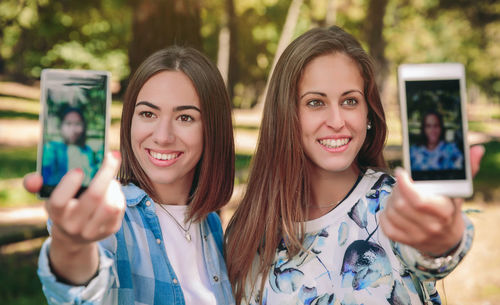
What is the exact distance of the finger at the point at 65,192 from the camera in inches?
61.6

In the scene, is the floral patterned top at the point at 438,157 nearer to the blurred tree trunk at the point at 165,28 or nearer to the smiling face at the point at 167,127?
the smiling face at the point at 167,127

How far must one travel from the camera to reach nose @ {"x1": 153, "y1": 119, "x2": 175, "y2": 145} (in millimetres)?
2379

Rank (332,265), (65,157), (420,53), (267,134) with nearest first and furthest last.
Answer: (65,157) < (332,265) < (267,134) < (420,53)

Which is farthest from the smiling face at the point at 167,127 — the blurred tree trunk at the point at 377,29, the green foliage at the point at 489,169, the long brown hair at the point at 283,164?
the blurred tree trunk at the point at 377,29

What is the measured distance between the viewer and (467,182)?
171 centimetres

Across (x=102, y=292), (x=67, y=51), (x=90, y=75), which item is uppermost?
(x=67, y=51)

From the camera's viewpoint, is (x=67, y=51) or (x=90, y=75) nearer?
(x=90, y=75)

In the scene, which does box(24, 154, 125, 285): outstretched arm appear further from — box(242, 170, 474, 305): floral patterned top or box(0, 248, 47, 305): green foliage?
box(0, 248, 47, 305): green foliage

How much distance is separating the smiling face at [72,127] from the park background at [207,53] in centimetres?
156

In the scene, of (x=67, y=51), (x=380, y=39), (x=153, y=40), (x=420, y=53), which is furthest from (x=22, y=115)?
(x=420, y=53)

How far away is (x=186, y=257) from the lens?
2.49 metres

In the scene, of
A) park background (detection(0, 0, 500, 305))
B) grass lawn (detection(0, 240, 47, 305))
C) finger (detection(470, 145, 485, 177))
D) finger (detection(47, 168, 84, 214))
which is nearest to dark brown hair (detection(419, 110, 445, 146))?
finger (detection(470, 145, 485, 177))

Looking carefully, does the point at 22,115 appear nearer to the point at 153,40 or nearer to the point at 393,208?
the point at 153,40

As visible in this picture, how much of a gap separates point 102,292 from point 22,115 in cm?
1536
